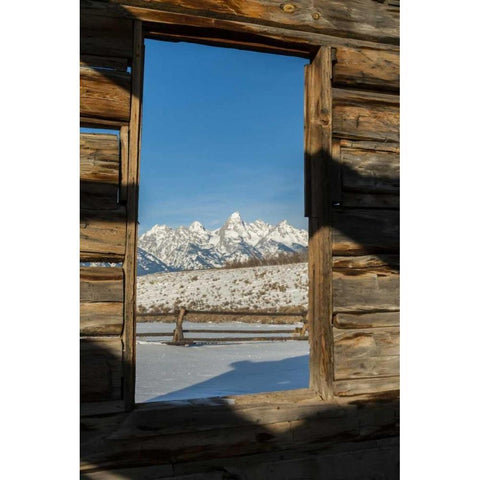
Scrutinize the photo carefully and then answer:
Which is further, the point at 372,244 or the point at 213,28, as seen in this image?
the point at 372,244

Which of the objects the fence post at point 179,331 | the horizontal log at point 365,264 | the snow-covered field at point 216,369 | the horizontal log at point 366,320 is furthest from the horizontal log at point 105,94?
the fence post at point 179,331

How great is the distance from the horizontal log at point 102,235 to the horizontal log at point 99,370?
443 millimetres

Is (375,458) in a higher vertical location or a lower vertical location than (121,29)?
lower

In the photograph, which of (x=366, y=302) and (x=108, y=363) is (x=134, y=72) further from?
(x=366, y=302)

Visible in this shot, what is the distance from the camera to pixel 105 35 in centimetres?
262

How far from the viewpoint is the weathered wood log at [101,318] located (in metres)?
2.51

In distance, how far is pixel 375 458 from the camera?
2.96m

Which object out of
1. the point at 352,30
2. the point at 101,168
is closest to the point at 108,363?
the point at 101,168

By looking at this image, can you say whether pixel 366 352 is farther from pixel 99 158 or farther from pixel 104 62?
pixel 104 62

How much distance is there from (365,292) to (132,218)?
1.51 meters

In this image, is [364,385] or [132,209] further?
[364,385]

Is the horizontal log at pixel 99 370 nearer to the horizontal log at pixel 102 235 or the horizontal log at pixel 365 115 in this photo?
the horizontal log at pixel 102 235

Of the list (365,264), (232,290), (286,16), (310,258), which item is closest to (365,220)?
(365,264)

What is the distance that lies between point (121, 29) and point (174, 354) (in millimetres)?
8226
